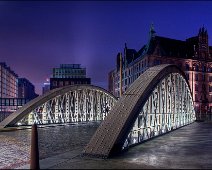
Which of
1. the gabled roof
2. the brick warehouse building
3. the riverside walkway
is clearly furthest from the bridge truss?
the brick warehouse building

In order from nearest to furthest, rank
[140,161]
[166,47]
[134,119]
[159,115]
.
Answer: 1. [140,161]
2. [134,119]
3. [159,115]
4. [166,47]

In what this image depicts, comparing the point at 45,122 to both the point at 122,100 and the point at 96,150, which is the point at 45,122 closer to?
the point at 122,100

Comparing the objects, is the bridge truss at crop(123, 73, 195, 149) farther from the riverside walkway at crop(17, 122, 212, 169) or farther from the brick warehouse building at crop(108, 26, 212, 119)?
the brick warehouse building at crop(108, 26, 212, 119)

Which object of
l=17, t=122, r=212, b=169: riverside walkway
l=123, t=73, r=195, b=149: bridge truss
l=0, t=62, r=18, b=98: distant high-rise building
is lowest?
l=17, t=122, r=212, b=169: riverside walkway

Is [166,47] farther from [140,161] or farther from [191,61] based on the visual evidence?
[140,161]

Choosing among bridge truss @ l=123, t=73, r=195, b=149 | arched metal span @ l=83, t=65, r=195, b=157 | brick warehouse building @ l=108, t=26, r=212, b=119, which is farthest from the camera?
brick warehouse building @ l=108, t=26, r=212, b=119

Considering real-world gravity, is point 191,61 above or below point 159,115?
above

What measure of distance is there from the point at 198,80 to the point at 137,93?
84.9 m

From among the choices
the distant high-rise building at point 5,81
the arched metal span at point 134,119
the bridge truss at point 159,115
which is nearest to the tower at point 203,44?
the bridge truss at point 159,115

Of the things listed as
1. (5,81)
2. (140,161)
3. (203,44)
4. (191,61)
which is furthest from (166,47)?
(5,81)

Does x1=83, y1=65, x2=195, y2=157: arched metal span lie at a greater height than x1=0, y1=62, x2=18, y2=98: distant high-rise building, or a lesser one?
lesser

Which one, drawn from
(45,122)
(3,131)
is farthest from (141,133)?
(45,122)

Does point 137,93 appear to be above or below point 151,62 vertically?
below

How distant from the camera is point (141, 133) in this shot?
15570 mm
